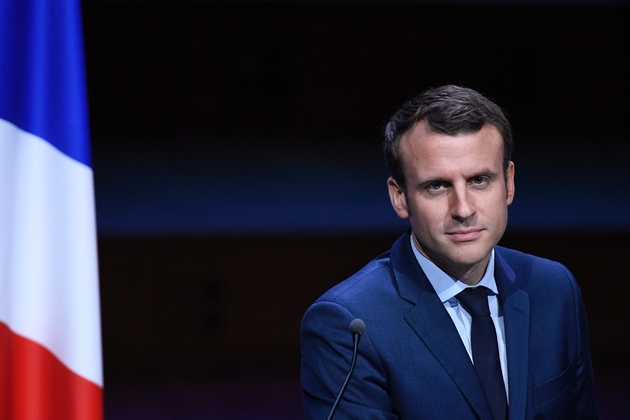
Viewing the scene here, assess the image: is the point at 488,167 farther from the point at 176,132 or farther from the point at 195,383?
the point at 176,132

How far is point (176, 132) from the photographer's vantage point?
23.6 ft

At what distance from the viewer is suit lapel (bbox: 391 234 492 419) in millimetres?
1452

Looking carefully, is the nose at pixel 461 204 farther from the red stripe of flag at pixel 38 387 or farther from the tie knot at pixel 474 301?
the red stripe of flag at pixel 38 387

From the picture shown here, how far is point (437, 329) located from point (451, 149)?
354 millimetres

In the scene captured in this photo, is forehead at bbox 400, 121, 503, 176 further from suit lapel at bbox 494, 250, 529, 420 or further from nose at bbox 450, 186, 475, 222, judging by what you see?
suit lapel at bbox 494, 250, 529, 420

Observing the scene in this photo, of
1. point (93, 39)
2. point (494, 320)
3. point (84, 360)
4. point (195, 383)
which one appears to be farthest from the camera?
point (93, 39)

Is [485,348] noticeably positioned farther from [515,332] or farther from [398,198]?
[398,198]

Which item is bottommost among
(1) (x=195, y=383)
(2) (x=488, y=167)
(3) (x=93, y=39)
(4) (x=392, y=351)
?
(1) (x=195, y=383)

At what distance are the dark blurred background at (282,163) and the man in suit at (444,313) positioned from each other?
2946 mm

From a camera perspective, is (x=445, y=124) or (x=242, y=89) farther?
(x=242, y=89)

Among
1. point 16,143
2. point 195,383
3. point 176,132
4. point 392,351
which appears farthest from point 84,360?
point 176,132

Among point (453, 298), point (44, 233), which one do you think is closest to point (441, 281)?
point (453, 298)

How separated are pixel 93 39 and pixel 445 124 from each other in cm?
636

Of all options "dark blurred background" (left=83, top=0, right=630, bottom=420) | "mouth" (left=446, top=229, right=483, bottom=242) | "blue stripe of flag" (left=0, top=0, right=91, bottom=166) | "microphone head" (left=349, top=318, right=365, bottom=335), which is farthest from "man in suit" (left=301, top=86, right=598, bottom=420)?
"dark blurred background" (left=83, top=0, right=630, bottom=420)
